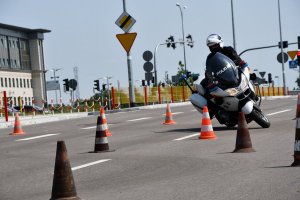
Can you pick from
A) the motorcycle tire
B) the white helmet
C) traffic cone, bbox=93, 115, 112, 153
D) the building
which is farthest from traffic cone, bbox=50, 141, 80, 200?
the building

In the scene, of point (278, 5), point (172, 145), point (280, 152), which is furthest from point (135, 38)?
point (278, 5)

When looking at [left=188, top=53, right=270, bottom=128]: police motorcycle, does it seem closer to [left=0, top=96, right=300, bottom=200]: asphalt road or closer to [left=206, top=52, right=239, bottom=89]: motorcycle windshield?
[left=206, top=52, right=239, bottom=89]: motorcycle windshield

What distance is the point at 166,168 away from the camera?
1148 cm

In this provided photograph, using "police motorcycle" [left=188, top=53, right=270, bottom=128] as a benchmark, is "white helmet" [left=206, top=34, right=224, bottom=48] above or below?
above

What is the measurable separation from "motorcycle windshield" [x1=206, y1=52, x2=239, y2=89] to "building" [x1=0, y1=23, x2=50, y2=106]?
121484 millimetres

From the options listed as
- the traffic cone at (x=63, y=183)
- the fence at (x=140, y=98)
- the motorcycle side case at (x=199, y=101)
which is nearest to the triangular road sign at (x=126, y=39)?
the fence at (x=140, y=98)

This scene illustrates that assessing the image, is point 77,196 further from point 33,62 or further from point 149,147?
point 33,62

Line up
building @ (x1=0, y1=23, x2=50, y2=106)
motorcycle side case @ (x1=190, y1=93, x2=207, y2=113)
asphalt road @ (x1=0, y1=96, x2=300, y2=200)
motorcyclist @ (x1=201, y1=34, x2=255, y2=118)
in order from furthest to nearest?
1. building @ (x1=0, y1=23, x2=50, y2=106)
2. motorcycle side case @ (x1=190, y1=93, x2=207, y2=113)
3. motorcyclist @ (x1=201, y1=34, x2=255, y2=118)
4. asphalt road @ (x1=0, y1=96, x2=300, y2=200)

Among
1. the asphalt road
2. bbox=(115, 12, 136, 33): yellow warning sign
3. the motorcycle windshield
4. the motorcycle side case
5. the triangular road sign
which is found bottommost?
the asphalt road

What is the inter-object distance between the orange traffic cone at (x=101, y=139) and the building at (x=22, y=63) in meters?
124

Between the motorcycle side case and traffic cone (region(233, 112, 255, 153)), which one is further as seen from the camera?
the motorcycle side case

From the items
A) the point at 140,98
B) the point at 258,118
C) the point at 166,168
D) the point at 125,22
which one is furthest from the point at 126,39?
the point at 166,168

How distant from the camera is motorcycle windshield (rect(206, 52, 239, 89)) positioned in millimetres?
18125

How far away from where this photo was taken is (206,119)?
16.8 m
